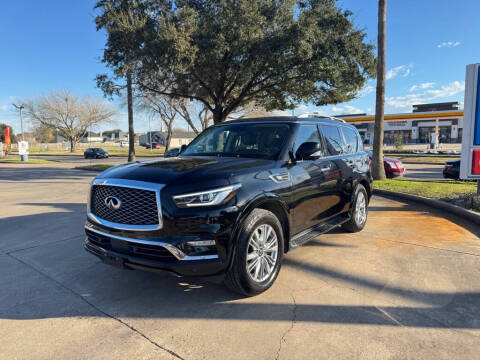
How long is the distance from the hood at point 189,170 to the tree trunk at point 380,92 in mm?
9858

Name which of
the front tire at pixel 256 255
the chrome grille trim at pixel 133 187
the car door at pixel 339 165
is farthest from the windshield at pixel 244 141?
the chrome grille trim at pixel 133 187

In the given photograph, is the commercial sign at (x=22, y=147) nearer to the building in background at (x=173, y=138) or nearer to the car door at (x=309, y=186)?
the car door at (x=309, y=186)

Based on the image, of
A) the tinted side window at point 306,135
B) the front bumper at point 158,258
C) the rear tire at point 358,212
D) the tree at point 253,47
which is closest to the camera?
the front bumper at point 158,258

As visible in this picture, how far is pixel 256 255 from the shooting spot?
337 centimetres

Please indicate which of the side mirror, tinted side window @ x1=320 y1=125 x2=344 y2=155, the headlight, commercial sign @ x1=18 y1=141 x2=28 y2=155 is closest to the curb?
tinted side window @ x1=320 y1=125 x2=344 y2=155

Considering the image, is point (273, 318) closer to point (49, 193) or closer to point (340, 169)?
point (340, 169)

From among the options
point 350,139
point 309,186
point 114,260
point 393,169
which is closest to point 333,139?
point 350,139

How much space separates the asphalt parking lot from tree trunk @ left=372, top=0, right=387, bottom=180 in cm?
759

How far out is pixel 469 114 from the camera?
680 centimetres

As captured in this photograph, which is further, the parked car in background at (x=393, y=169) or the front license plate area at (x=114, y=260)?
the parked car in background at (x=393, y=169)

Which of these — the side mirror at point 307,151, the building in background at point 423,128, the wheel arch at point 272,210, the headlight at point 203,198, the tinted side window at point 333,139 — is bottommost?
the wheel arch at point 272,210

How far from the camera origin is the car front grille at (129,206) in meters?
3.03

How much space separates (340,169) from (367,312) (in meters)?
2.43

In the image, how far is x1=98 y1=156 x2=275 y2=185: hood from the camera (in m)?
3.11
